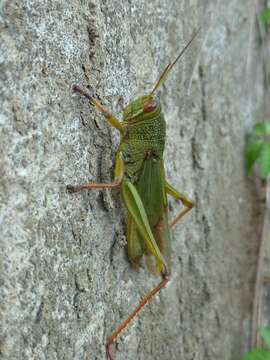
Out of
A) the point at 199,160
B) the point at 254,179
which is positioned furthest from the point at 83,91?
the point at 254,179

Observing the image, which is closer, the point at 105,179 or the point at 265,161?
the point at 105,179

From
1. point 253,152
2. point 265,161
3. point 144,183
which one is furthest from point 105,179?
point 253,152

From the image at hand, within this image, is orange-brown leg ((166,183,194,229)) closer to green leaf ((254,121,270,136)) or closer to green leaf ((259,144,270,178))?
green leaf ((259,144,270,178))

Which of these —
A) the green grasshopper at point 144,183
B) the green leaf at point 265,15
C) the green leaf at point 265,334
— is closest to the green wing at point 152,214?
the green grasshopper at point 144,183

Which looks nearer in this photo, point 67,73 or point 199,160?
point 67,73

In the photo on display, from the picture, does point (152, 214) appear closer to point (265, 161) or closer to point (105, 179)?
point (105, 179)

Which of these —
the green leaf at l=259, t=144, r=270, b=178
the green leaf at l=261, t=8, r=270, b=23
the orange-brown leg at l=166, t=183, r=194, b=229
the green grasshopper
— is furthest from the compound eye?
the green leaf at l=261, t=8, r=270, b=23

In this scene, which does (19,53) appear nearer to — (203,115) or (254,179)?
(203,115)
